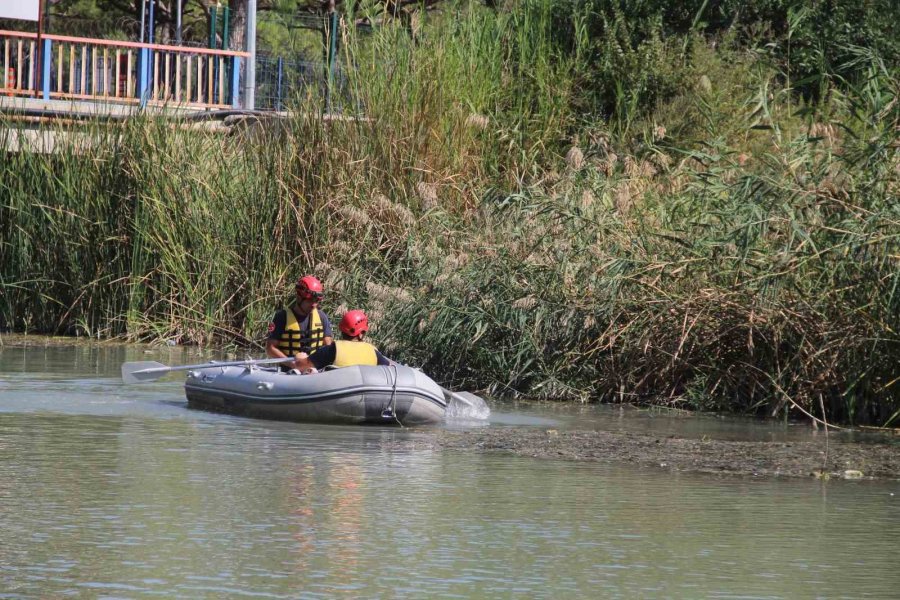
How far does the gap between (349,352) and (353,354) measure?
0.11ft

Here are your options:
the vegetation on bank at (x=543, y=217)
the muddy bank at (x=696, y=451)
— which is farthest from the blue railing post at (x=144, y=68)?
the muddy bank at (x=696, y=451)

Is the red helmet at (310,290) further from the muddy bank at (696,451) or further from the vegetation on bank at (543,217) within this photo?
the muddy bank at (696,451)

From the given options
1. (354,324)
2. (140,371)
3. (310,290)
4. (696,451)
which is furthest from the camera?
(140,371)

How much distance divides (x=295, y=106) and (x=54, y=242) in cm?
339

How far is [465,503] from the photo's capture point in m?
8.69

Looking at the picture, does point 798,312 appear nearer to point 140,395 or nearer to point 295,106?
point 140,395

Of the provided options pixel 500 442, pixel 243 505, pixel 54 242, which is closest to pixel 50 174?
pixel 54 242

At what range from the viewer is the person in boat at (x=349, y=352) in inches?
491

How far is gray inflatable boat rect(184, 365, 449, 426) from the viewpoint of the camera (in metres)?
12.0

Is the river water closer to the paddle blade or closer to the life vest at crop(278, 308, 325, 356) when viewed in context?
the life vest at crop(278, 308, 325, 356)

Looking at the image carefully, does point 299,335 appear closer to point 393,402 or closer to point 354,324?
point 354,324

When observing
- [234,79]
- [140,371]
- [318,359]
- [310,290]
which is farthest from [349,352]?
[234,79]

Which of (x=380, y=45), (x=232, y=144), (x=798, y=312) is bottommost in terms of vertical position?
(x=798, y=312)

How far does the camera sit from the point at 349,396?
12.0 m
